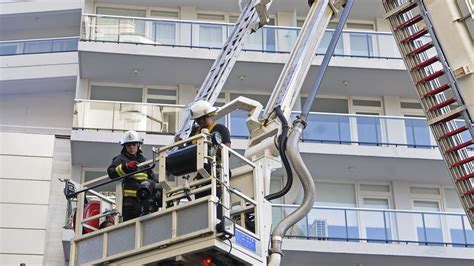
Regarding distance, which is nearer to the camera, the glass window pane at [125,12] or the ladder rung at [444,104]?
the ladder rung at [444,104]

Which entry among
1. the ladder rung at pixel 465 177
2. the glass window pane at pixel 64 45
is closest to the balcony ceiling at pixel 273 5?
the glass window pane at pixel 64 45

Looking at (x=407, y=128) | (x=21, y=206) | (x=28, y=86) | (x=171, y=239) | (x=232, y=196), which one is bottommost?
(x=171, y=239)

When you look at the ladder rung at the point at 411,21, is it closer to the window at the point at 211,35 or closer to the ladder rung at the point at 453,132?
the ladder rung at the point at 453,132

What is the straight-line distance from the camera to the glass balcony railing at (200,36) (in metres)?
24.1

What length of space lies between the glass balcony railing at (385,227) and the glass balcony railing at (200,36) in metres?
4.96

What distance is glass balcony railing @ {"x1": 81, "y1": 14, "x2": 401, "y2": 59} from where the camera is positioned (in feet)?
79.0

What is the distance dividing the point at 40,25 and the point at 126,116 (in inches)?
250

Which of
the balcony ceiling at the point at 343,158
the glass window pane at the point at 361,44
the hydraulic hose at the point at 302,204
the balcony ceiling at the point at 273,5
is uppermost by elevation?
the balcony ceiling at the point at 273,5

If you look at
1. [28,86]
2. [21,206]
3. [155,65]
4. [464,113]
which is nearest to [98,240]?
[464,113]

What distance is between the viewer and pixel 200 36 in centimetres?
2453

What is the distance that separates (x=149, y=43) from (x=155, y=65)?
2.12ft

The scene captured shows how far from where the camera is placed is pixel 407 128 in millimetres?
23828

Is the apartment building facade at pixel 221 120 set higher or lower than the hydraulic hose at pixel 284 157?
higher

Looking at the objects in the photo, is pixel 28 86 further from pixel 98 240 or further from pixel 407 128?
pixel 98 240
